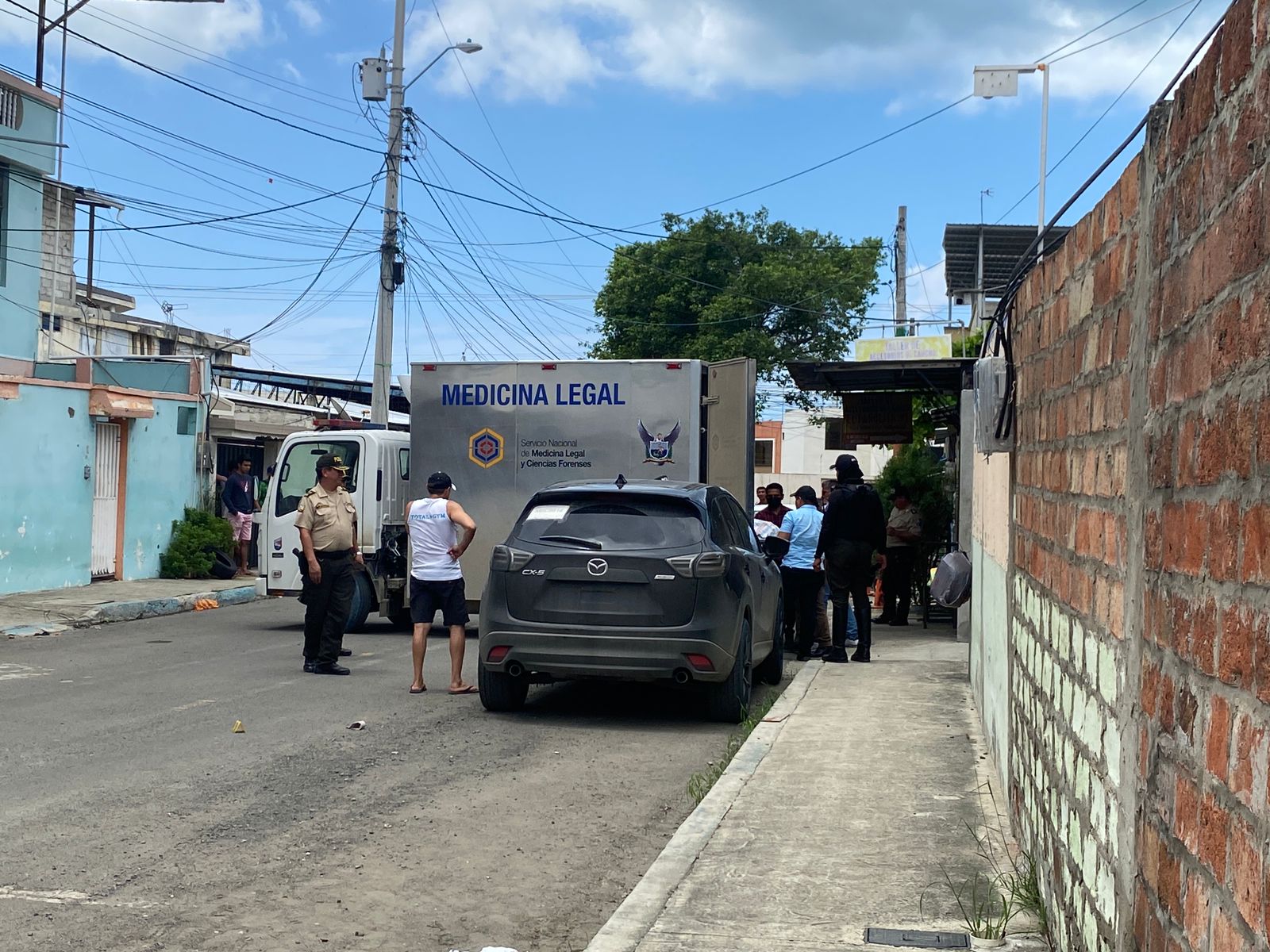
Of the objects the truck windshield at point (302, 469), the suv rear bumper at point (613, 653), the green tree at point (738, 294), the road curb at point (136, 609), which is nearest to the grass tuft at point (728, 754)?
the suv rear bumper at point (613, 653)

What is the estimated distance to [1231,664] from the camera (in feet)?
7.74

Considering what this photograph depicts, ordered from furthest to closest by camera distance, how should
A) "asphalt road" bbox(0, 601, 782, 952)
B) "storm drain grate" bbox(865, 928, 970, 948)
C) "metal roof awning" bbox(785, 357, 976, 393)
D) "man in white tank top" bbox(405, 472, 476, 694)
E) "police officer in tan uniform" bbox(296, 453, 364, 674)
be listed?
"metal roof awning" bbox(785, 357, 976, 393)
"police officer in tan uniform" bbox(296, 453, 364, 674)
"man in white tank top" bbox(405, 472, 476, 694)
"asphalt road" bbox(0, 601, 782, 952)
"storm drain grate" bbox(865, 928, 970, 948)

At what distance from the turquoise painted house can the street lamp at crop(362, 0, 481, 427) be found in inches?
118

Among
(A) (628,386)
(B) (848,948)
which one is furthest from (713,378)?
(B) (848,948)

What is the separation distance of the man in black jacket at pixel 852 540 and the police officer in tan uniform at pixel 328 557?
434 centimetres

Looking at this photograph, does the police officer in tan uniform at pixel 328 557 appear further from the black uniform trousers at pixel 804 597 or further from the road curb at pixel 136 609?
the road curb at pixel 136 609

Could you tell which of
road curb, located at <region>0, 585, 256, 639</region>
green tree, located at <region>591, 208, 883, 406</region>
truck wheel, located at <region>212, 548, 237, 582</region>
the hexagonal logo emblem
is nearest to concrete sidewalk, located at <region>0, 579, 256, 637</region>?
road curb, located at <region>0, 585, 256, 639</region>

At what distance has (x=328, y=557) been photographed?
11.7m

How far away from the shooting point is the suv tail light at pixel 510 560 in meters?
9.60

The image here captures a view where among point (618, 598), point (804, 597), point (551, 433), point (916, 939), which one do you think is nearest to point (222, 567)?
point (551, 433)

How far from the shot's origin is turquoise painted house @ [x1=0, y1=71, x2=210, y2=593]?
1819 cm

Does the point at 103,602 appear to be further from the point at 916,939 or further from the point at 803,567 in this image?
the point at 916,939

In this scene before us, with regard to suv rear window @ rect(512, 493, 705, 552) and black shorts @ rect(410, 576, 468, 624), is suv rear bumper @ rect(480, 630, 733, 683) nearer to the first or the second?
suv rear window @ rect(512, 493, 705, 552)

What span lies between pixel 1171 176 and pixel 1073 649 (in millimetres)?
1672
